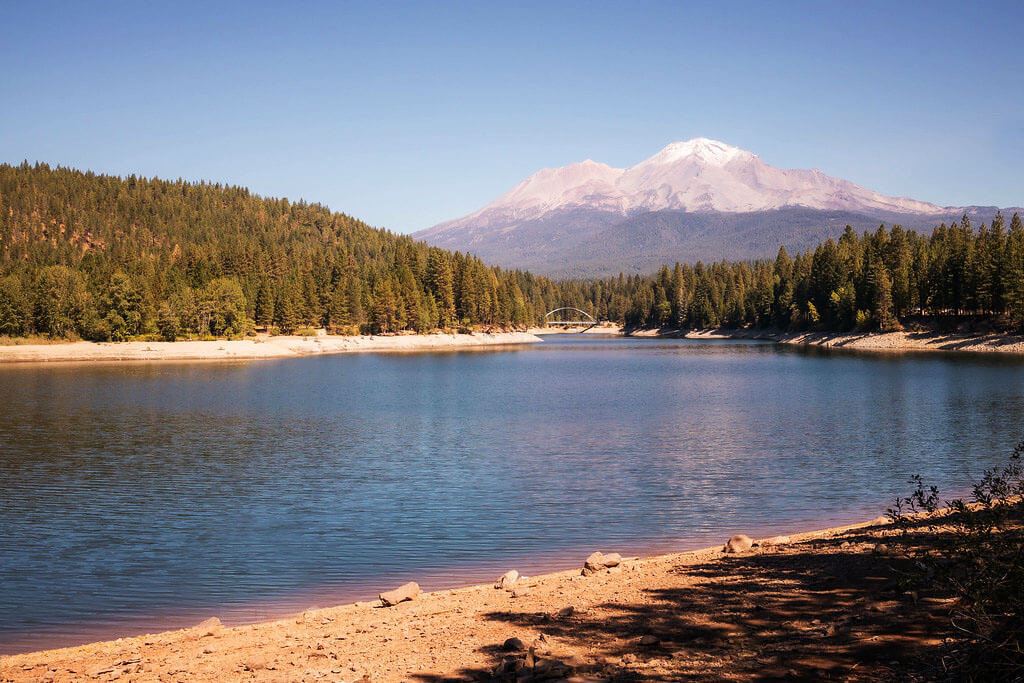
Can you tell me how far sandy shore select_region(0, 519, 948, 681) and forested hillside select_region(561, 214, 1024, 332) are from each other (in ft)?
305

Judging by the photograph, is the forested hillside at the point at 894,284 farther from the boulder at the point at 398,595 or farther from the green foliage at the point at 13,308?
the green foliage at the point at 13,308

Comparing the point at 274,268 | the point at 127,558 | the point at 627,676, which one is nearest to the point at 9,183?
the point at 274,268

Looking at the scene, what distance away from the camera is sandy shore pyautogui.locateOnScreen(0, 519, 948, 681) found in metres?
8.16

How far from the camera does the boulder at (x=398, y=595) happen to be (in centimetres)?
1225

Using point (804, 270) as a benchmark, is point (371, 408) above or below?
below

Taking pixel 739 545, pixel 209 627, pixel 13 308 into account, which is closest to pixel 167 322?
pixel 13 308

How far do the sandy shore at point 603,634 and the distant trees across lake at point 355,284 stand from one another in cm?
9318

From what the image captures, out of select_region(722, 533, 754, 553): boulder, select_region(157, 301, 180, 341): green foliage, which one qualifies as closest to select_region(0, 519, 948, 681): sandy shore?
select_region(722, 533, 754, 553): boulder

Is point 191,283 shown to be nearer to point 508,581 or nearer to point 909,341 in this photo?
point 909,341

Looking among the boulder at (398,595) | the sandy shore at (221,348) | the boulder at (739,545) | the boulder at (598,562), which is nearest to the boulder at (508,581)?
the boulder at (598,562)

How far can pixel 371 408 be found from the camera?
45906 millimetres

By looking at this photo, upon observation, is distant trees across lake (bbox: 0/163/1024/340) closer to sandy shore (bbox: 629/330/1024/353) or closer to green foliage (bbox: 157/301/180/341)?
Result: green foliage (bbox: 157/301/180/341)

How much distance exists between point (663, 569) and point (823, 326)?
123472 mm

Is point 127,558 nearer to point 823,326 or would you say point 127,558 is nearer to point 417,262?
point 823,326
